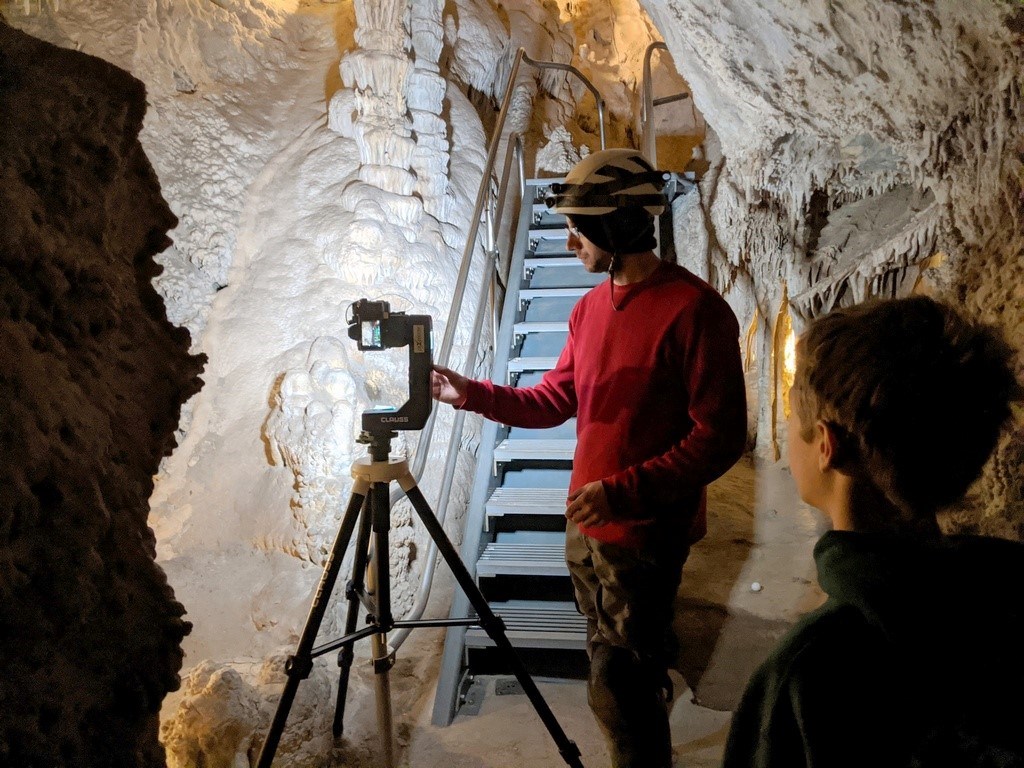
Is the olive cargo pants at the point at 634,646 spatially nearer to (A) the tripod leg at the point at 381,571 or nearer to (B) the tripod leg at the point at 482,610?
(B) the tripod leg at the point at 482,610

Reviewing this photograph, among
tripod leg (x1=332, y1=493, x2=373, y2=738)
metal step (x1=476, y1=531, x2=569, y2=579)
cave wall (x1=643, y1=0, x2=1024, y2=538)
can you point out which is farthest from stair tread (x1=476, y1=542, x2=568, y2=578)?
cave wall (x1=643, y1=0, x2=1024, y2=538)

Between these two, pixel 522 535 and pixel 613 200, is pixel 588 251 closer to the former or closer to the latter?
pixel 613 200

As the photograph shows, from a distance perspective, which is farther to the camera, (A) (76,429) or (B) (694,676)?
(B) (694,676)

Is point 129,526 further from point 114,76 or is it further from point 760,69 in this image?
point 760,69

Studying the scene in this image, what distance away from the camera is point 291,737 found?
212cm

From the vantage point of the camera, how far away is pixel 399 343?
1.56m

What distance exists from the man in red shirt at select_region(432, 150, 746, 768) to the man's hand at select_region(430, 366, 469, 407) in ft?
1.06

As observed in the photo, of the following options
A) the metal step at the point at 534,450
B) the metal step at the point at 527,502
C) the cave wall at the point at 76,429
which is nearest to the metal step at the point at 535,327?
the metal step at the point at 534,450

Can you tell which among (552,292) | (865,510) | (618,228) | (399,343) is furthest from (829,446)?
(552,292)

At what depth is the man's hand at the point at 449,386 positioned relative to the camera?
1.69 metres

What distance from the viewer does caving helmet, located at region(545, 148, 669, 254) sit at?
1.45m

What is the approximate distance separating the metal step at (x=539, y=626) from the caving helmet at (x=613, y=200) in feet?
4.83

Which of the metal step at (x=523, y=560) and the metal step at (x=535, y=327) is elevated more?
the metal step at (x=535, y=327)

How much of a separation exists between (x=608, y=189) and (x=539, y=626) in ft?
5.46
